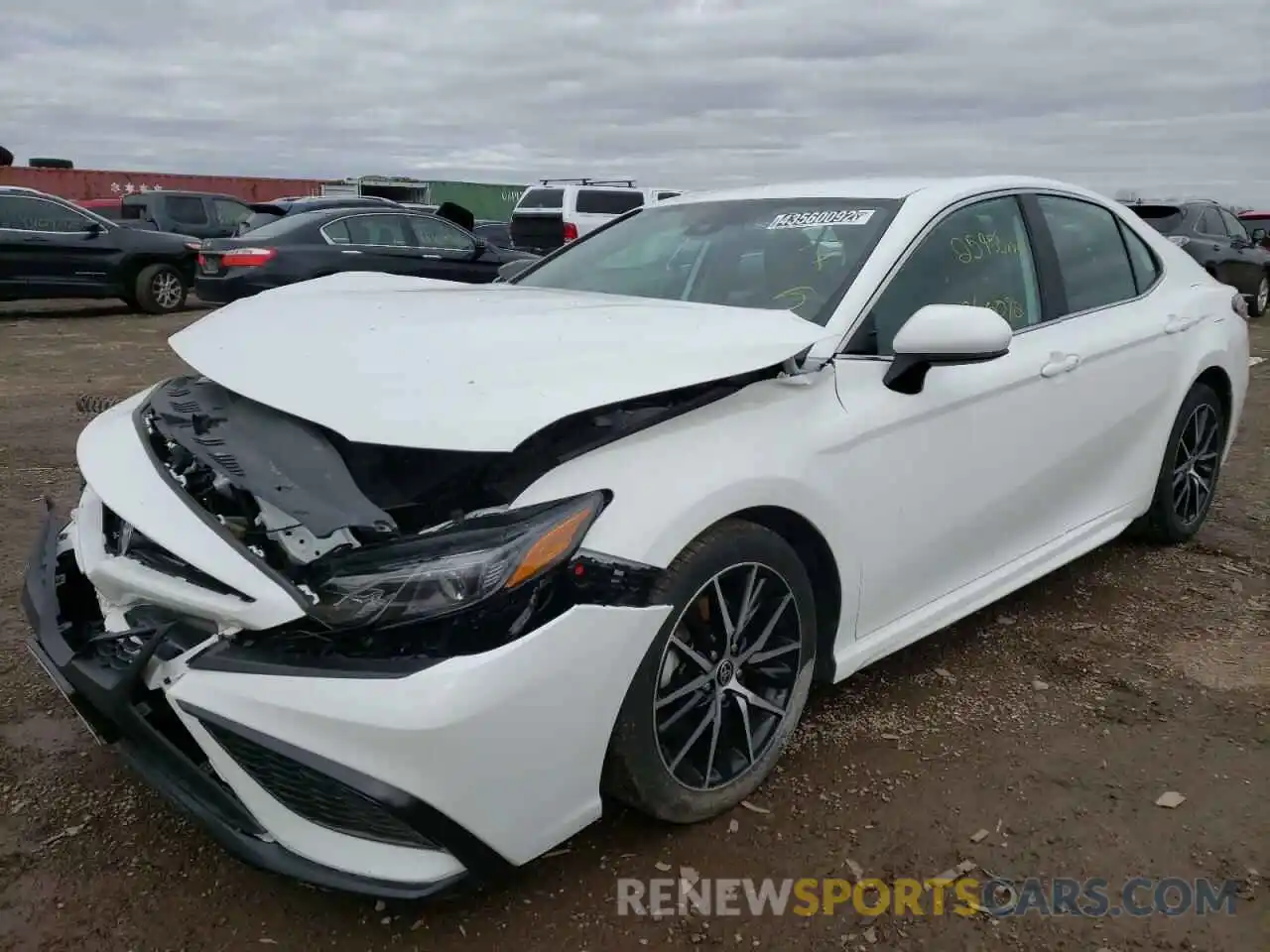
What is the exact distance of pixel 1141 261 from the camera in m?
4.09

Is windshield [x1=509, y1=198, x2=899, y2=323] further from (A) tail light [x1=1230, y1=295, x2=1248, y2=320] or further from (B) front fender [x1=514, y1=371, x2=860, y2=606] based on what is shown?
(A) tail light [x1=1230, y1=295, x2=1248, y2=320]

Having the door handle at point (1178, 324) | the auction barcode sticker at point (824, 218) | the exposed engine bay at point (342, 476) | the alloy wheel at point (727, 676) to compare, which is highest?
the auction barcode sticker at point (824, 218)

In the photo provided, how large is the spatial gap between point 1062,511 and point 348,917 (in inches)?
103

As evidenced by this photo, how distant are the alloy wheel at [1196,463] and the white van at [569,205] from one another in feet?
44.3

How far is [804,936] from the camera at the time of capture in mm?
2148

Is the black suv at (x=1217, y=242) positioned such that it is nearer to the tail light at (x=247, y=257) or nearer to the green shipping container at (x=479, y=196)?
the tail light at (x=247, y=257)

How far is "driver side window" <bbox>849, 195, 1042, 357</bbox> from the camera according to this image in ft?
9.43

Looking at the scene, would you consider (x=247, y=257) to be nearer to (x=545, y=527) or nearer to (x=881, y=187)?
(x=881, y=187)

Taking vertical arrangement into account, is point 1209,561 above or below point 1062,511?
below

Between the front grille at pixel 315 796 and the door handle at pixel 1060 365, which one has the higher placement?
the door handle at pixel 1060 365

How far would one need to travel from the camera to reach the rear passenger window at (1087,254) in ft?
11.9

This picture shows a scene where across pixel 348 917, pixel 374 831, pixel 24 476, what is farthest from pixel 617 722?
pixel 24 476

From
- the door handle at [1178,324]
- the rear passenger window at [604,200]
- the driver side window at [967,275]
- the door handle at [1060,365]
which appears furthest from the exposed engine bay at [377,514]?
the rear passenger window at [604,200]

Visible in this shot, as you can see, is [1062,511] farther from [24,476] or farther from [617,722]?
[24,476]
